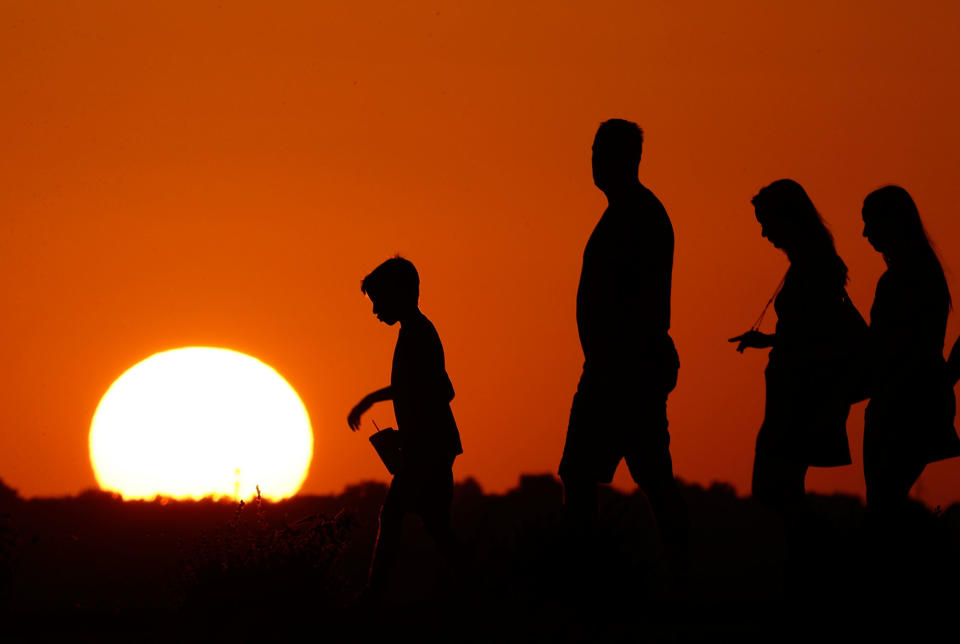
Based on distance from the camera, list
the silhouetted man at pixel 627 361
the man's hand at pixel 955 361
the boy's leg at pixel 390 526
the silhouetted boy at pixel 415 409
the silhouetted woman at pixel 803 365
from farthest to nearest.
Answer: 1. the silhouetted boy at pixel 415 409
2. the boy's leg at pixel 390 526
3. the silhouetted man at pixel 627 361
4. the silhouetted woman at pixel 803 365
5. the man's hand at pixel 955 361

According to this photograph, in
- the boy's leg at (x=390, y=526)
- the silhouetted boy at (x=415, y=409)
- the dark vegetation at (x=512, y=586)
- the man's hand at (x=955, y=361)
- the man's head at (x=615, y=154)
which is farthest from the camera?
the silhouetted boy at (x=415, y=409)

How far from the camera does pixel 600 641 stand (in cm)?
700

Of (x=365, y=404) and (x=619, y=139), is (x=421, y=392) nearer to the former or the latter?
(x=365, y=404)

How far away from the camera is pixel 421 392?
30.8ft

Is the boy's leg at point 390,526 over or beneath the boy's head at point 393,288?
beneath

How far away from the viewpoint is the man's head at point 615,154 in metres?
8.25

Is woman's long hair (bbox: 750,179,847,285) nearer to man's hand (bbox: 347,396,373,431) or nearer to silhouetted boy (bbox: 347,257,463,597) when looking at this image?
silhouetted boy (bbox: 347,257,463,597)

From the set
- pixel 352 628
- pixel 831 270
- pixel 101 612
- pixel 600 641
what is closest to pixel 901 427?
pixel 831 270

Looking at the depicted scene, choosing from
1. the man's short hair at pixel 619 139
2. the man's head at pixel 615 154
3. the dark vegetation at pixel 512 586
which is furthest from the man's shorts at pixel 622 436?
the man's short hair at pixel 619 139

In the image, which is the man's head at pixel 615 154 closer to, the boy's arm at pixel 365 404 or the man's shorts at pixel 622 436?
the man's shorts at pixel 622 436

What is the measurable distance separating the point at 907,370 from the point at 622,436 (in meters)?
1.58

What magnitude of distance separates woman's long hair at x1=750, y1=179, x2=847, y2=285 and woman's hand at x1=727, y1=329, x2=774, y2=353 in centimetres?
49

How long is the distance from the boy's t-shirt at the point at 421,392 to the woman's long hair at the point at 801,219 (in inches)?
94.7

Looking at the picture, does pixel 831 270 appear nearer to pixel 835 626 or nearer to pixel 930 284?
pixel 930 284
